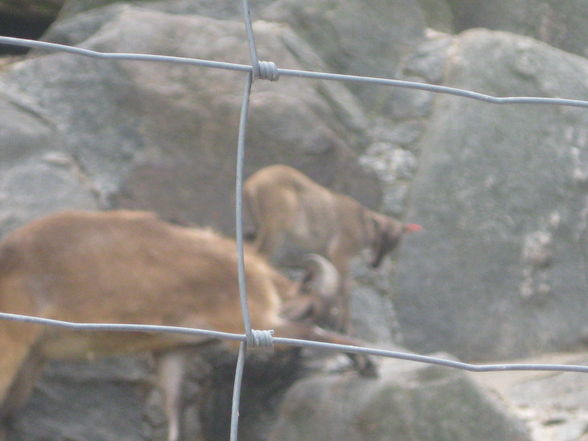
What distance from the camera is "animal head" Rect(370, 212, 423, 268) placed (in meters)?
4.24

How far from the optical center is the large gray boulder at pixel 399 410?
8.95ft

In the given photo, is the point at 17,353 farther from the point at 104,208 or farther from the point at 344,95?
the point at 344,95

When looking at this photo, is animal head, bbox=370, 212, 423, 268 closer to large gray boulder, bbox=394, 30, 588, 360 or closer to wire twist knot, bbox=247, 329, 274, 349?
large gray boulder, bbox=394, 30, 588, 360

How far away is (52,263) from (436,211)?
212 centimetres

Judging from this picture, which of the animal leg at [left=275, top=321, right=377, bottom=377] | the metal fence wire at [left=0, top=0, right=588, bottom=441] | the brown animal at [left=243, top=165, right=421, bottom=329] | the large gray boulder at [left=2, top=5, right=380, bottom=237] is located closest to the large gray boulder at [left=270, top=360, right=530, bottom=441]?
the animal leg at [left=275, top=321, right=377, bottom=377]

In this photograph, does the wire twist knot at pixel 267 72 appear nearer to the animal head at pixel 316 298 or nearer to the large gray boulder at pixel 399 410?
the large gray boulder at pixel 399 410

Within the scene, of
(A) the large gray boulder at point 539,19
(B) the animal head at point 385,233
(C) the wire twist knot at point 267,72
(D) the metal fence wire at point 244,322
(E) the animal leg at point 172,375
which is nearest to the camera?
(D) the metal fence wire at point 244,322

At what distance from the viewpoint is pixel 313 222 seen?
4316mm

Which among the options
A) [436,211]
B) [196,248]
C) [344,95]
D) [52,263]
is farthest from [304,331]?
[344,95]

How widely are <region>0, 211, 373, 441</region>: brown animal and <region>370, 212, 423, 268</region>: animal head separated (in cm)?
133

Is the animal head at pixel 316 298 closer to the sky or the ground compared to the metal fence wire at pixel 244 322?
closer to the ground

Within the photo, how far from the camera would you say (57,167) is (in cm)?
371

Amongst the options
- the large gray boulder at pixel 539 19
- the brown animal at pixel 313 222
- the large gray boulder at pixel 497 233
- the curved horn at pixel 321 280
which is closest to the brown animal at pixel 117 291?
the curved horn at pixel 321 280

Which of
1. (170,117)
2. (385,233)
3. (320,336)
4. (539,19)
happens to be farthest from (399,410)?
(539,19)
